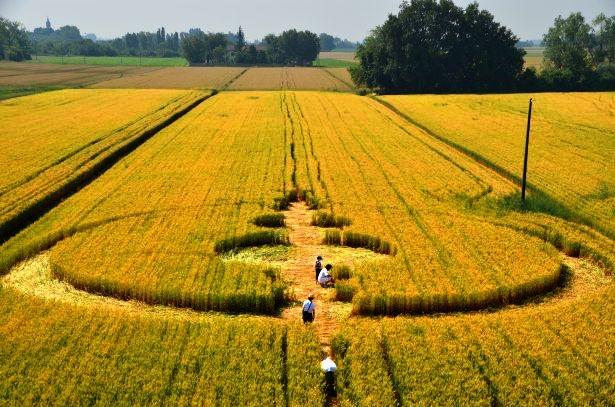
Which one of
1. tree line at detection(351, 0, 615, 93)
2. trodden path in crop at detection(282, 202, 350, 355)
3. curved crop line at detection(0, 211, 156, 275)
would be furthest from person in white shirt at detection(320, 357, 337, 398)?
tree line at detection(351, 0, 615, 93)

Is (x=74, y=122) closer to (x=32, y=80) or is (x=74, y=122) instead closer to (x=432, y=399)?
(x=432, y=399)

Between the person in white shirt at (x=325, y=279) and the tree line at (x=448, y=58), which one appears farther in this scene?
the tree line at (x=448, y=58)

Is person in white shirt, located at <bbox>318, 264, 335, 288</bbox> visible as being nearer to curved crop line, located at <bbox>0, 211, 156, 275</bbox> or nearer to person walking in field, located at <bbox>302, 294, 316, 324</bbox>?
person walking in field, located at <bbox>302, 294, 316, 324</bbox>

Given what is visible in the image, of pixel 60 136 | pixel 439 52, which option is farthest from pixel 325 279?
pixel 439 52

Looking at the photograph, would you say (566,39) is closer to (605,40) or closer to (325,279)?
(605,40)

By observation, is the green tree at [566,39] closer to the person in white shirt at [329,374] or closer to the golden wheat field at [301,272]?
the golden wheat field at [301,272]

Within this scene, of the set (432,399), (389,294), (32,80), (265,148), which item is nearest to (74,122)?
(265,148)

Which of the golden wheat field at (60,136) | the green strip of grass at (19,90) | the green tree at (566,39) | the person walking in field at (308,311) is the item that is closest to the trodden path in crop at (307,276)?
the person walking in field at (308,311)
